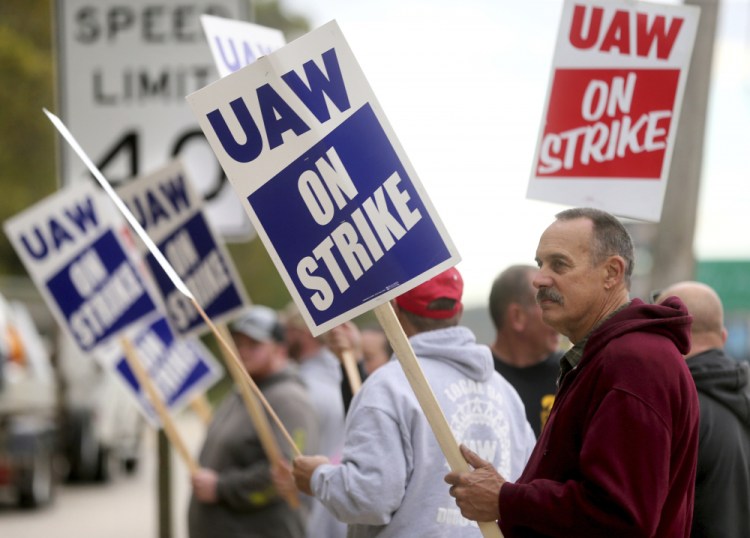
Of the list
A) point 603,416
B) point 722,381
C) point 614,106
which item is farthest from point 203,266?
point 603,416

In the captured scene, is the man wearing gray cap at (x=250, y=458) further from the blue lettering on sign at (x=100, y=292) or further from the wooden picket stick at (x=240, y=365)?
the wooden picket stick at (x=240, y=365)

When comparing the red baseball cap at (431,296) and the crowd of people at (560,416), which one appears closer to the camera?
the crowd of people at (560,416)

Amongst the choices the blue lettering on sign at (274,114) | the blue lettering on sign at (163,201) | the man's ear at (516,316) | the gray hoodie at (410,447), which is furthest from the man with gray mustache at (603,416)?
the blue lettering on sign at (163,201)

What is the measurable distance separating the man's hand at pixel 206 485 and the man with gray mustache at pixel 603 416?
3.62m

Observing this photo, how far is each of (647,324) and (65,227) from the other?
5310 millimetres

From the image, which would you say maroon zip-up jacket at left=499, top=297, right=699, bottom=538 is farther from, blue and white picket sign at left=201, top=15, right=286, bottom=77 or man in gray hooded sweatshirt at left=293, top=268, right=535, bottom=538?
blue and white picket sign at left=201, top=15, right=286, bottom=77

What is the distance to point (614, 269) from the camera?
3826 millimetres

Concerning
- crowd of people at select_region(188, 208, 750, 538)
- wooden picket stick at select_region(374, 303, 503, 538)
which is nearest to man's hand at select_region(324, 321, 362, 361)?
crowd of people at select_region(188, 208, 750, 538)

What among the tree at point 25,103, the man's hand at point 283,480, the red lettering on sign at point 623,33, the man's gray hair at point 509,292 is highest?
the tree at point 25,103

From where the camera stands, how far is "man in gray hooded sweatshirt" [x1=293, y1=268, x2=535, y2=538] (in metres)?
4.36

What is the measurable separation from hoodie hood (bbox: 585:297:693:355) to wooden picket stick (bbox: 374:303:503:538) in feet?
1.44

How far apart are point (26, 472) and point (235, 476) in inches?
448

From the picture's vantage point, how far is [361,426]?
4.40 meters

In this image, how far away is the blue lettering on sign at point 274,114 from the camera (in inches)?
158
